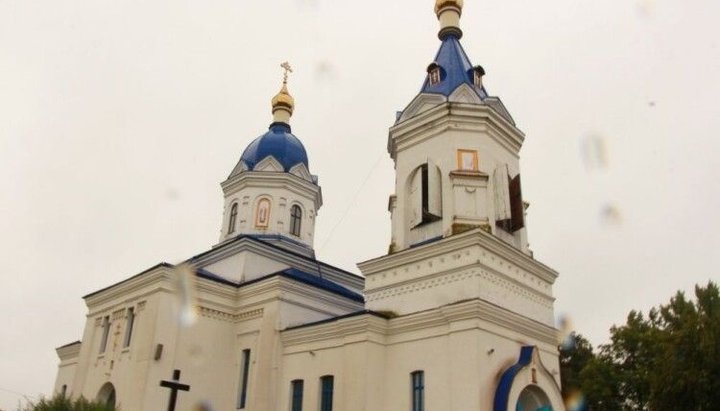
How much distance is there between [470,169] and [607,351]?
18673mm

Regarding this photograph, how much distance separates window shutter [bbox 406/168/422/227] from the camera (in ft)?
56.1

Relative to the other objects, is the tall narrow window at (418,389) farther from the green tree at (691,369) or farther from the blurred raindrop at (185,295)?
the green tree at (691,369)

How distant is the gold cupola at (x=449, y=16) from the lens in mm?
20141

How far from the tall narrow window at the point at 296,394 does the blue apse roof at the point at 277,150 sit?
1082 cm

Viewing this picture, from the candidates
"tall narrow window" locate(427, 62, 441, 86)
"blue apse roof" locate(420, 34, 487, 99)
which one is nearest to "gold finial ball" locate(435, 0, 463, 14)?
"blue apse roof" locate(420, 34, 487, 99)

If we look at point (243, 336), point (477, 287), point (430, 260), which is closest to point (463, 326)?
point (477, 287)

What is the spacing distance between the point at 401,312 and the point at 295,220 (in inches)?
412

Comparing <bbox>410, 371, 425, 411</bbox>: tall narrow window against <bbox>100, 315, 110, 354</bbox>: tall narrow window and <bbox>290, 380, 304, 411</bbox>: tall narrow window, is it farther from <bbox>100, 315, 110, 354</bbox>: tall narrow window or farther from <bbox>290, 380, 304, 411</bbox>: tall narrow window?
<bbox>100, 315, 110, 354</bbox>: tall narrow window

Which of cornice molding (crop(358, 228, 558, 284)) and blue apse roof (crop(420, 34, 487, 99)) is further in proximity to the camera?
blue apse roof (crop(420, 34, 487, 99))

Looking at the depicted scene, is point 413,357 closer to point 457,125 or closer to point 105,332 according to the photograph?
point 457,125

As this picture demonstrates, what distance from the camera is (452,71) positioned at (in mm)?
18594

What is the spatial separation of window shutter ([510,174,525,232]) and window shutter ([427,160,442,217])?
213cm

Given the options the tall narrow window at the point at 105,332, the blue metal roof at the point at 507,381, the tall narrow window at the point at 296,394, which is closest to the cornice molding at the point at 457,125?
the blue metal roof at the point at 507,381

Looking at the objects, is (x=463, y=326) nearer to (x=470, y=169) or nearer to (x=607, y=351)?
(x=470, y=169)
